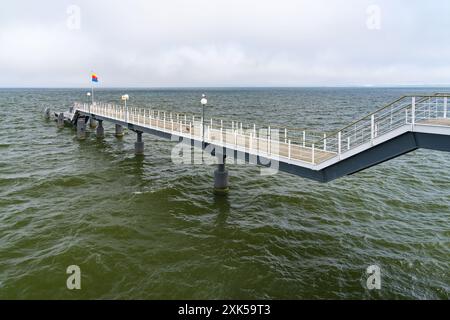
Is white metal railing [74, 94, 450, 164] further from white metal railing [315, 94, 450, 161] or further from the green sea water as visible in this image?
the green sea water

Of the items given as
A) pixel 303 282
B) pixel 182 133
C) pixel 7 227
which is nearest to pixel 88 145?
pixel 182 133

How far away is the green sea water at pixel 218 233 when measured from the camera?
12094mm

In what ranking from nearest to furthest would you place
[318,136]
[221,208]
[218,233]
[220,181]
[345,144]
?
[345,144] → [218,233] → [318,136] → [221,208] → [220,181]

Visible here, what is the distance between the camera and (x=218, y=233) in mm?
16078

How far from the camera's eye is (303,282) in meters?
12.5

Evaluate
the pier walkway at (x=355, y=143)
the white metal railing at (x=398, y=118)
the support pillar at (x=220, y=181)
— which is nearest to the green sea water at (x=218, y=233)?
the support pillar at (x=220, y=181)

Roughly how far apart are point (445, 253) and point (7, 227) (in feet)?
67.9

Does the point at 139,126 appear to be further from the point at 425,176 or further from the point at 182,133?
the point at 425,176

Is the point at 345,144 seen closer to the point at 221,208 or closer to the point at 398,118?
→ the point at 398,118

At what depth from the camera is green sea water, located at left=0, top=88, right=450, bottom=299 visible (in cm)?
1209

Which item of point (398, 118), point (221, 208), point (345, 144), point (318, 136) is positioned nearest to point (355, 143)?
point (345, 144)

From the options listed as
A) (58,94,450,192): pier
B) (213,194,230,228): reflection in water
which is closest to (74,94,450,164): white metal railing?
(58,94,450,192): pier

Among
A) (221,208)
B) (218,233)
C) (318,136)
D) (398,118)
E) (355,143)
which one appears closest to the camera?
(398,118)

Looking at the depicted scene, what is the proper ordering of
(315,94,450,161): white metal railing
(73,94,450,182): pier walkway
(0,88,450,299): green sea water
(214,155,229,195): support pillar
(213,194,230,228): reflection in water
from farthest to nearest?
(214,155,229,195): support pillar, (213,194,230,228): reflection in water, (0,88,450,299): green sea water, (73,94,450,182): pier walkway, (315,94,450,161): white metal railing
